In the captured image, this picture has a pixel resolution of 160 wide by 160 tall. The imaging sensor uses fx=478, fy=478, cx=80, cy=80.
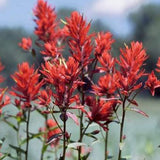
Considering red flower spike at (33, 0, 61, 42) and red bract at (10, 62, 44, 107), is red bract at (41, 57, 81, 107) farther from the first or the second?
red flower spike at (33, 0, 61, 42)

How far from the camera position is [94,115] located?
1.86 m

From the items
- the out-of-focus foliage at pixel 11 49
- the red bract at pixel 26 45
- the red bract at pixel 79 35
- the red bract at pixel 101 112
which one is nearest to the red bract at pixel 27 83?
the red bract at pixel 79 35

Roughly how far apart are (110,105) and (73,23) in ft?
1.30

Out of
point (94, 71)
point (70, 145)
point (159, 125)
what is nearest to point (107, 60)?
point (94, 71)

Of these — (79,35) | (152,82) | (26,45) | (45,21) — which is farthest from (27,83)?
(26,45)

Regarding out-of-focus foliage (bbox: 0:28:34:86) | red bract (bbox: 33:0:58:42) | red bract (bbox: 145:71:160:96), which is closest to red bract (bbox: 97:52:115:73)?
red bract (bbox: 145:71:160:96)

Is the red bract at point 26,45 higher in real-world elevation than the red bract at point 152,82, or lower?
higher

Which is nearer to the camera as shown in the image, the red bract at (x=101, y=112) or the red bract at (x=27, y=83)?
the red bract at (x=101, y=112)

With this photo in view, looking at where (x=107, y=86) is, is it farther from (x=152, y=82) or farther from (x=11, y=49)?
(x=11, y=49)

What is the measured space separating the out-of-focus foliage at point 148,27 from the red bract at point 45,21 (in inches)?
1131

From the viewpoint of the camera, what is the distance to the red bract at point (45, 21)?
2.87 meters

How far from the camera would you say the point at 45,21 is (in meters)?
2.86

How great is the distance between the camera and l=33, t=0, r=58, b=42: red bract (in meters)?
2.87

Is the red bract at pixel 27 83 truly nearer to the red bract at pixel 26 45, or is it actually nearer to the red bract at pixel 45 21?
the red bract at pixel 45 21
